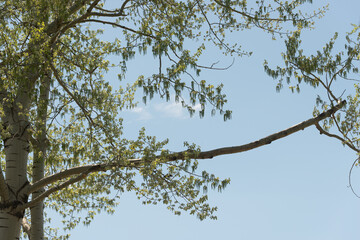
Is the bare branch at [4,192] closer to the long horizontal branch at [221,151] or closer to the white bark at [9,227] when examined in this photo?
the white bark at [9,227]

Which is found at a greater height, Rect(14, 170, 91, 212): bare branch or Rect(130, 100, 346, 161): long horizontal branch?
Rect(130, 100, 346, 161): long horizontal branch

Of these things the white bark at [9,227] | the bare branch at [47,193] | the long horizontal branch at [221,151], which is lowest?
the white bark at [9,227]

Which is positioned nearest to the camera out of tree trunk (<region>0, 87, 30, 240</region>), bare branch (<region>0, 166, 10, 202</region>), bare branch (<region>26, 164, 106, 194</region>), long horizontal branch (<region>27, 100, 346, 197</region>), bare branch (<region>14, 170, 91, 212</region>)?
long horizontal branch (<region>27, 100, 346, 197</region>)

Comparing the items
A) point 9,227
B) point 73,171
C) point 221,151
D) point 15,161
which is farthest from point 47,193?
point 221,151

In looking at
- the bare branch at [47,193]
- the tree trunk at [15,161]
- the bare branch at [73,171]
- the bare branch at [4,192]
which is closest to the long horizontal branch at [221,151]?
the bare branch at [73,171]

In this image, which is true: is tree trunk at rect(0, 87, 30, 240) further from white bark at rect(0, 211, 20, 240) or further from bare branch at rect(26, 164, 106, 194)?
bare branch at rect(26, 164, 106, 194)

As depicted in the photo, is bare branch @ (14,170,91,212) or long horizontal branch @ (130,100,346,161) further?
bare branch @ (14,170,91,212)

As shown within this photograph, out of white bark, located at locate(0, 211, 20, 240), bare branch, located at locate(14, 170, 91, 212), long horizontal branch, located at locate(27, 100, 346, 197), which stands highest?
long horizontal branch, located at locate(27, 100, 346, 197)

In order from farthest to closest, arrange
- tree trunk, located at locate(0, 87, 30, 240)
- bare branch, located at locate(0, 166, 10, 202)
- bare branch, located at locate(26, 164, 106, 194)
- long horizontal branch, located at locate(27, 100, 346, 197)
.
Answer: tree trunk, located at locate(0, 87, 30, 240) < bare branch, located at locate(0, 166, 10, 202) < bare branch, located at locate(26, 164, 106, 194) < long horizontal branch, located at locate(27, 100, 346, 197)

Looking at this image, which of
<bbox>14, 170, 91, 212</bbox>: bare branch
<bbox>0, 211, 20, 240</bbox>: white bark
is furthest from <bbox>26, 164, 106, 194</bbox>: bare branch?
<bbox>0, 211, 20, 240</bbox>: white bark

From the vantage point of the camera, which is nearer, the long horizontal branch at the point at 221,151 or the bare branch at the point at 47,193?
the long horizontal branch at the point at 221,151

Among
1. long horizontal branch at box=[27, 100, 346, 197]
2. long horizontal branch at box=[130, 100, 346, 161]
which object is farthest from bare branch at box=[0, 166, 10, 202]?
→ long horizontal branch at box=[130, 100, 346, 161]

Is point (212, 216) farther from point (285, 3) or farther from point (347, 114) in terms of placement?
point (285, 3)

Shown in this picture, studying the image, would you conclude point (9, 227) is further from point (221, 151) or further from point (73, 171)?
point (221, 151)
